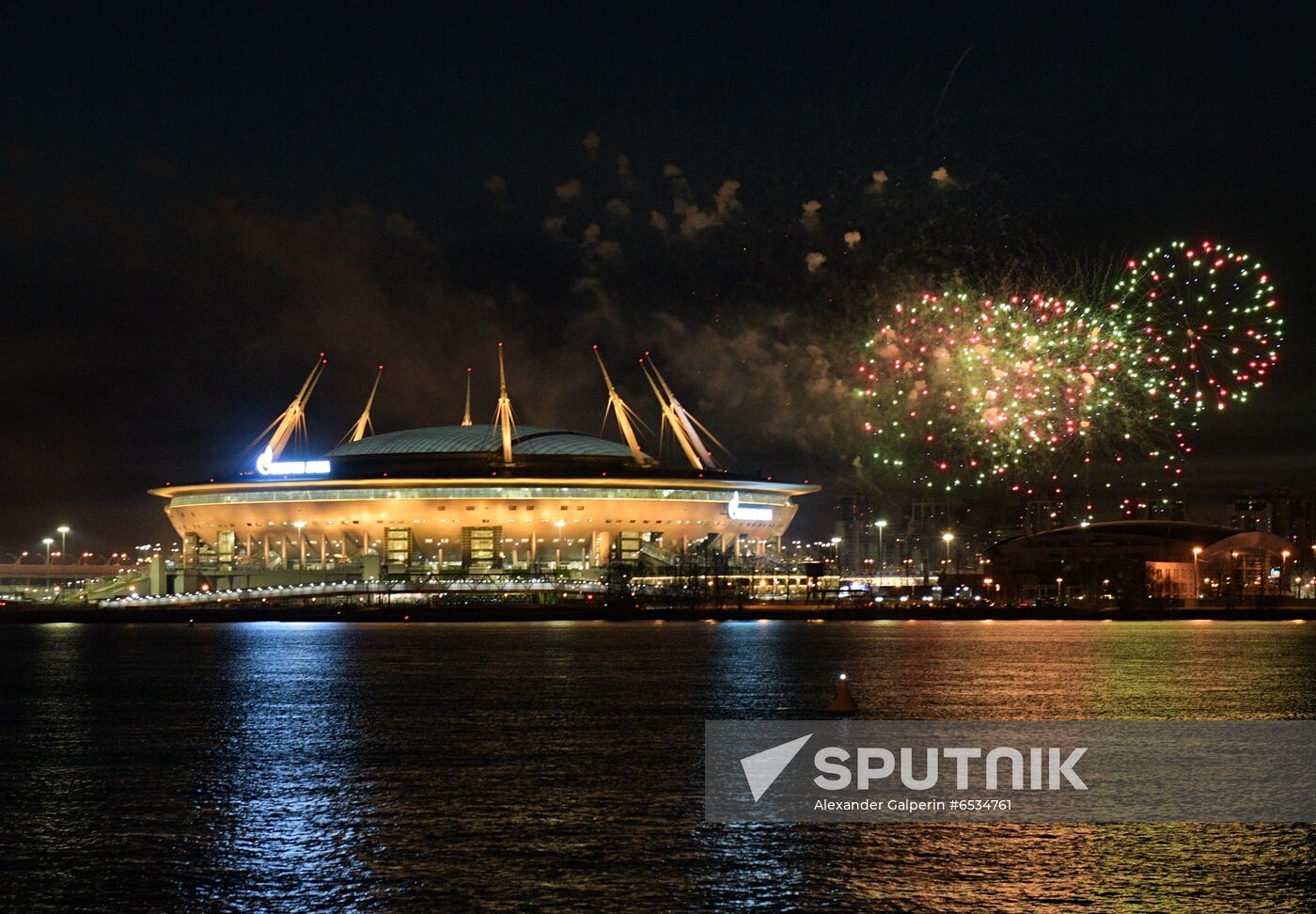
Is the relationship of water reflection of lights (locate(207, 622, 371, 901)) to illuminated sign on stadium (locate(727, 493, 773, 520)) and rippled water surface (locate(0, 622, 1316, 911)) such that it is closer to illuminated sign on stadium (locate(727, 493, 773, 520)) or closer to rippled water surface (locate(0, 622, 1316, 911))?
rippled water surface (locate(0, 622, 1316, 911))

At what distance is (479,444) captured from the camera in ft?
423

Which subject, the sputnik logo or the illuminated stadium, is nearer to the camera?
the sputnik logo

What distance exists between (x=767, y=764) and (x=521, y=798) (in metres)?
3.93

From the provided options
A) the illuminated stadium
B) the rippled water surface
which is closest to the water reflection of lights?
the rippled water surface

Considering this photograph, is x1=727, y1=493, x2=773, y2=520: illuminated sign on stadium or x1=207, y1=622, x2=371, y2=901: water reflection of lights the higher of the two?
x1=727, y1=493, x2=773, y2=520: illuminated sign on stadium

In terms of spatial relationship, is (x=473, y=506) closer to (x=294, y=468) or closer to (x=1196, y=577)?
(x=294, y=468)

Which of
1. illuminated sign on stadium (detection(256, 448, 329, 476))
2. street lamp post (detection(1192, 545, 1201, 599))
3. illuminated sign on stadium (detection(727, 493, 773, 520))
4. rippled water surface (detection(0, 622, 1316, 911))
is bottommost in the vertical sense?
rippled water surface (detection(0, 622, 1316, 911))

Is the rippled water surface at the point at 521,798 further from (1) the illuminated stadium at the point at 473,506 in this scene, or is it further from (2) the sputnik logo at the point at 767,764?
(1) the illuminated stadium at the point at 473,506

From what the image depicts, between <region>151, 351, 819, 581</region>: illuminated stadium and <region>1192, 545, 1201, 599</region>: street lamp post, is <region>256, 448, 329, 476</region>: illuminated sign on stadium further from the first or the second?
<region>1192, 545, 1201, 599</region>: street lamp post

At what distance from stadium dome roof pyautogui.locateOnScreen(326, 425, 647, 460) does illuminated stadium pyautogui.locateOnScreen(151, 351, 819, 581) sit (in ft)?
0.65

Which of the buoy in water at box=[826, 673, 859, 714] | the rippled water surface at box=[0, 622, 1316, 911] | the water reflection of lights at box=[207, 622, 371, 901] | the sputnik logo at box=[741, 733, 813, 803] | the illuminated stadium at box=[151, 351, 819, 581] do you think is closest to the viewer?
the rippled water surface at box=[0, 622, 1316, 911]

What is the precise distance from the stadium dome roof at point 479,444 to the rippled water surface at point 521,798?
8385 cm

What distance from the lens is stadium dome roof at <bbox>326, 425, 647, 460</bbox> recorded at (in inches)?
5037

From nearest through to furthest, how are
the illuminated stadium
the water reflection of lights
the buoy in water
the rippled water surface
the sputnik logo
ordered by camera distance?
1. the rippled water surface
2. the water reflection of lights
3. the sputnik logo
4. the buoy in water
5. the illuminated stadium
